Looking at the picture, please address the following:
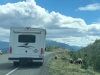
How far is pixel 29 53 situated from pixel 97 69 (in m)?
6.23

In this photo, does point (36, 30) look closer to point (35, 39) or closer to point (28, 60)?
point (35, 39)

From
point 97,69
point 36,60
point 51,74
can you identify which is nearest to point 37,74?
point 51,74

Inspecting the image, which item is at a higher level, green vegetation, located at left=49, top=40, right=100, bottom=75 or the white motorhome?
the white motorhome

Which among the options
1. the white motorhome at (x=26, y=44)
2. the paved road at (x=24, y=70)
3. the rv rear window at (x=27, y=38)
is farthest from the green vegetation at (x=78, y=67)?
the rv rear window at (x=27, y=38)

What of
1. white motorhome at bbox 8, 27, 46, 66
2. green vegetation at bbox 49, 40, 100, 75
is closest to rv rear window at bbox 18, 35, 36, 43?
white motorhome at bbox 8, 27, 46, 66

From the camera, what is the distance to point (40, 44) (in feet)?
73.7

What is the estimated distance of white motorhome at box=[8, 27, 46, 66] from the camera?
73.2 feet

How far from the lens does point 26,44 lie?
2255cm

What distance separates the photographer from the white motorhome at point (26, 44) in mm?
22297

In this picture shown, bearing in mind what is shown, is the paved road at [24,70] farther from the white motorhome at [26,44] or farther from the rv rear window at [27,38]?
the rv rear window at [27,38]

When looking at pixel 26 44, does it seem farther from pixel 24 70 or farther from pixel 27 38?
pixel 24 70

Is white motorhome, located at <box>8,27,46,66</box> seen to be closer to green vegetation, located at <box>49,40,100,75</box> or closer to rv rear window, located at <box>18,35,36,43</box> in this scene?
rv rear window, located at <box>18,35,36,43</box>

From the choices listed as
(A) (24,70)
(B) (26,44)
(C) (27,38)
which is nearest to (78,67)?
(B) (26,44)

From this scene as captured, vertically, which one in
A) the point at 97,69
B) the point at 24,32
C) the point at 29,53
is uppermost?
the point at 24,32
